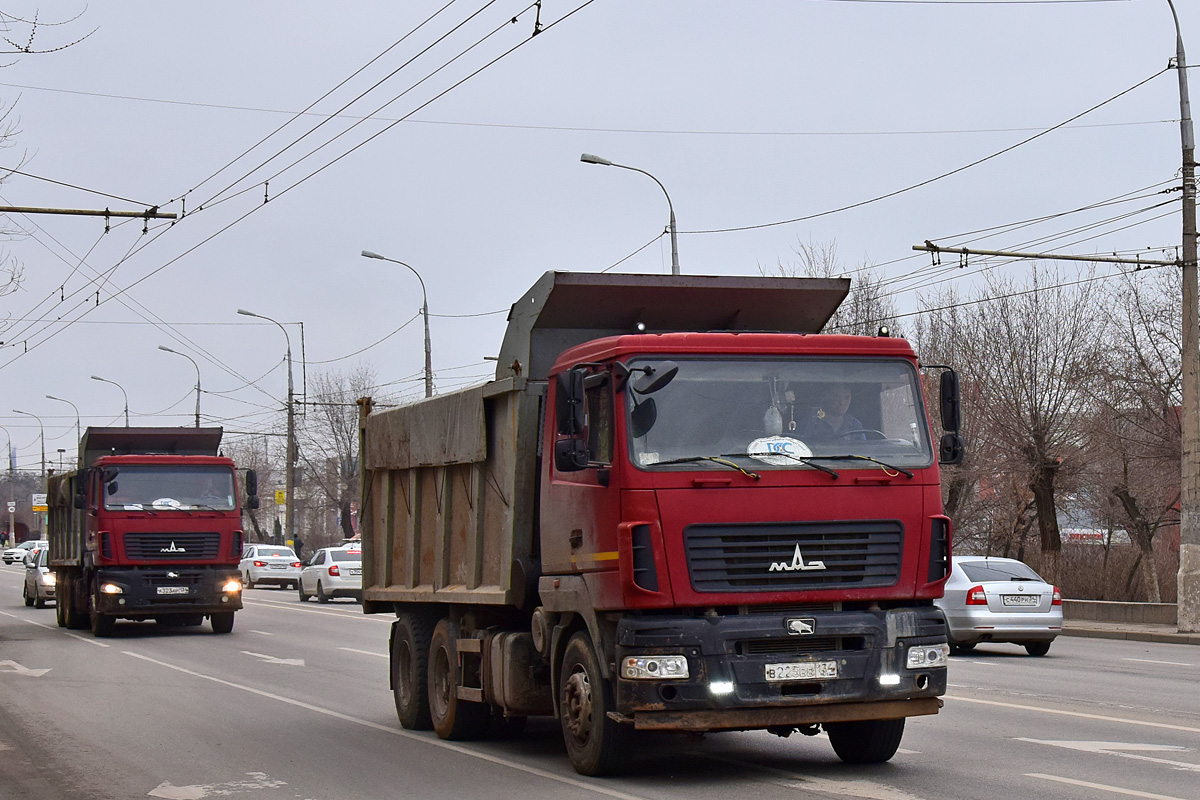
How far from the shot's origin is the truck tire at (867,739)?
31.2 feet

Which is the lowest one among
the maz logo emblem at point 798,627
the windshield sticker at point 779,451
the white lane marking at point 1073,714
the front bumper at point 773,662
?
the white lane marking at point 1073,714

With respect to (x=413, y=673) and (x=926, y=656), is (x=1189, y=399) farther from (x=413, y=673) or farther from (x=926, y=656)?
(x=926, y=656)

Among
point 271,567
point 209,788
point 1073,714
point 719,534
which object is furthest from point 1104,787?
point 271,567

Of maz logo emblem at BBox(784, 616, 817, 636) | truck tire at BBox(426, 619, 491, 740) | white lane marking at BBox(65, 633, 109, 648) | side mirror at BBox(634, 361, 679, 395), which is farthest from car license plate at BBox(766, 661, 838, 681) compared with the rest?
white lane marking at BBox(65, 633, 109, 648)

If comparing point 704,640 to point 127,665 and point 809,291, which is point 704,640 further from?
point 127,665

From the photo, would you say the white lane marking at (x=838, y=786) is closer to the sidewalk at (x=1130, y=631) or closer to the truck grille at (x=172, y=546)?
the sidewalk at (x=1130, y=631)

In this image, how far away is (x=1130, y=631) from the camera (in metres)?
24.4

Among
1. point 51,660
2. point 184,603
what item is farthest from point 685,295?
point 184,603

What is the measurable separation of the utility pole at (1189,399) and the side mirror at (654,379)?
1645cm

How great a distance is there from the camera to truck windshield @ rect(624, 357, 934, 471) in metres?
8.75

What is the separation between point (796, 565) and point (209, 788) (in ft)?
12.4

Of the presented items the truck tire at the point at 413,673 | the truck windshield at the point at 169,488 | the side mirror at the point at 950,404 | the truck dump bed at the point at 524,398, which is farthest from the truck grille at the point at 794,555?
the truck windshield at the point at 169,488

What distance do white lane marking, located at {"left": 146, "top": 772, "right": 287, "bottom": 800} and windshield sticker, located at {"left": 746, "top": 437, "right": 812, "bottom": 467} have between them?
3.54 meters

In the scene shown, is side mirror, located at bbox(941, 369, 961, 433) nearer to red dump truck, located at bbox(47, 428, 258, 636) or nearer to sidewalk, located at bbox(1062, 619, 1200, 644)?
sidewalk, located at bbox(1062, 619, 1200, 644)
